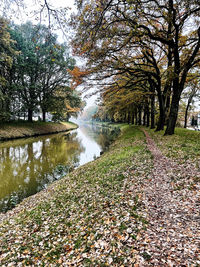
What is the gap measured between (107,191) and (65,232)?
260cm

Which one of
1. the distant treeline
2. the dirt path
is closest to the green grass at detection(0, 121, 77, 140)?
the distant treeline

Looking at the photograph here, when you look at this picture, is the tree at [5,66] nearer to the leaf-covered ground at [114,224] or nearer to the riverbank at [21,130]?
the riverbank at [21,130]

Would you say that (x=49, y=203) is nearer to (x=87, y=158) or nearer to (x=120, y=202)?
(x=120, y=202)

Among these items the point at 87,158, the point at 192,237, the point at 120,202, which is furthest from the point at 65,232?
the point at 87,158

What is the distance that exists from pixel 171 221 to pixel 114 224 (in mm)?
1711

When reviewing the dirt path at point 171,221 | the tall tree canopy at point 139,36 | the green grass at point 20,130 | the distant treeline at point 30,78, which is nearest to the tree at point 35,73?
the distant treeline at point 30,78

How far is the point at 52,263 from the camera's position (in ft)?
12.4

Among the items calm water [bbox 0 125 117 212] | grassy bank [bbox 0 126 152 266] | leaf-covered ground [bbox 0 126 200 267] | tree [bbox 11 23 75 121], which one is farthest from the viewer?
tree [bbox 11 23 75 121]

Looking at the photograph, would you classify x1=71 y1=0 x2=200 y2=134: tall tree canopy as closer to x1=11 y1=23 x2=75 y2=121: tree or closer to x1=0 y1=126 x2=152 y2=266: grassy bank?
x1=0 y1=126 x2=152 y2=266: grassy bank

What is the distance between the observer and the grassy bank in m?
3.84

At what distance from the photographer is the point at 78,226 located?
4.97 meters

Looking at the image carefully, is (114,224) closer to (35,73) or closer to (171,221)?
(171,221)

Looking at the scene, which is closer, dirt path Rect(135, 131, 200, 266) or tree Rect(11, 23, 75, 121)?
dirt path Rect(135, 131, 200, 266)

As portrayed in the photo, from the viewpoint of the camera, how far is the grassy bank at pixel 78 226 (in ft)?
12.6
